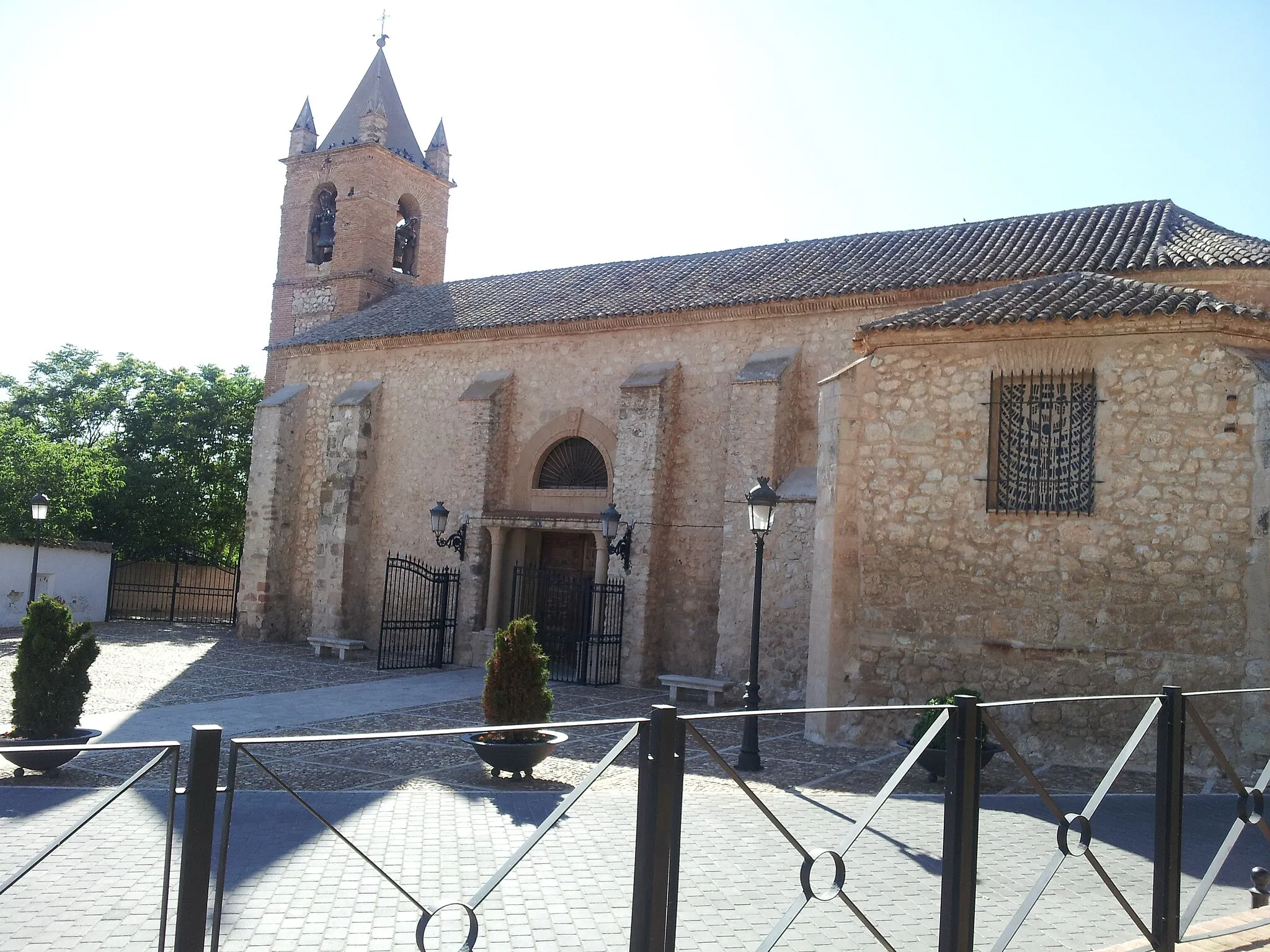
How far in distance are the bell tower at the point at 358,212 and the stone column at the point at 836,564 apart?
1618 cm

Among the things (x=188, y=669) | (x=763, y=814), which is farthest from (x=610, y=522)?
(x=763, y=814)

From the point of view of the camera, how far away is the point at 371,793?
5.96 meters

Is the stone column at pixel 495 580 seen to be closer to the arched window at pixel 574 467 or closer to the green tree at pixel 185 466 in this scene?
the arched window at pixel 574 467

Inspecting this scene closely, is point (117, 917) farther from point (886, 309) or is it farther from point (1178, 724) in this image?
point (886, 309)

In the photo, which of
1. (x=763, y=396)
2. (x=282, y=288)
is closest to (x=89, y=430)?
(x=282, y=288)

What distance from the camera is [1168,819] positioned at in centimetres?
430

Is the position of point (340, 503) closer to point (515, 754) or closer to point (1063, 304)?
point (515, 754)

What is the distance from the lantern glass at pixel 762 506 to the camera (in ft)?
33.4

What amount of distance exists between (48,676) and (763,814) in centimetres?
717

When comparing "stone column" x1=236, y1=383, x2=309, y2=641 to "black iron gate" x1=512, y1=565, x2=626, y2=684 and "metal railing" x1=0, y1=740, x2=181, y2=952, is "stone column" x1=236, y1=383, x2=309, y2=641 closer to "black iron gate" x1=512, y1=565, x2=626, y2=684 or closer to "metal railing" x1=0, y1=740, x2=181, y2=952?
"black iron gate" x1=512, y1=565, x2=626, y2=684

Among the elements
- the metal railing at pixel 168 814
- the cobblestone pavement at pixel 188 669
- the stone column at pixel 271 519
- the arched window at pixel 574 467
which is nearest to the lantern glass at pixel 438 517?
the arched window at pixel 574 467

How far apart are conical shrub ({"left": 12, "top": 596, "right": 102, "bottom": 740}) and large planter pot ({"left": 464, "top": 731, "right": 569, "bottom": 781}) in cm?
340

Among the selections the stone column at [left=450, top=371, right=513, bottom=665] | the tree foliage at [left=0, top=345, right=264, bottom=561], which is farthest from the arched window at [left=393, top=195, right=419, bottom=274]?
the stone column at [left=450, top=371, right=513, bottom=665]

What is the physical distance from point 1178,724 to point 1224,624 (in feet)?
19.2
